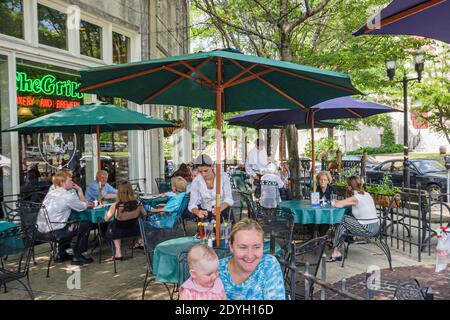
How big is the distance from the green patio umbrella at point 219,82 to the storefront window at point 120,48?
617 centimetres

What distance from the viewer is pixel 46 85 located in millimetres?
8570

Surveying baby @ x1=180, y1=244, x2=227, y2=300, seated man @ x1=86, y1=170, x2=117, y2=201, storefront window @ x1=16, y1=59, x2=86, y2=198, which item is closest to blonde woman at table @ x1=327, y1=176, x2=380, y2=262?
baby @ x1=180, y1=244, x2=227, y2=300

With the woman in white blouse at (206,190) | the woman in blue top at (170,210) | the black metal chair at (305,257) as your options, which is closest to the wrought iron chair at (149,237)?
the woman in blue top at (170,210)

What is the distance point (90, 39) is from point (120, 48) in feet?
4.57

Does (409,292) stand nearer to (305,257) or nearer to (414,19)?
(305,257)

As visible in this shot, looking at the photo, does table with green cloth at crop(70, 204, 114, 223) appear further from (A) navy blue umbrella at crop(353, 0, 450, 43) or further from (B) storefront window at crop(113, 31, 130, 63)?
(B) storefront window at crop(113, 31, 130, 63)

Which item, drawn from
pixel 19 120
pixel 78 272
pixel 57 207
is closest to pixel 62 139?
pixel 19 120

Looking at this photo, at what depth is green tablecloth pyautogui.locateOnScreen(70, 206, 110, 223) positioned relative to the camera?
21.4 ft

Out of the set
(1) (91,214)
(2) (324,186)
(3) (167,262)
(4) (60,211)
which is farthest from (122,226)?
(2) (324,186)

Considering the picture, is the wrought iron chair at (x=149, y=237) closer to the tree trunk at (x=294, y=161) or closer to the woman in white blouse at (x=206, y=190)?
the woman in white blouse at (x=206, y=190)

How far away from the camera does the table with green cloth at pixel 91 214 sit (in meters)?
6.52

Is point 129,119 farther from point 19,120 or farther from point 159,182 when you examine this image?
point 159,182

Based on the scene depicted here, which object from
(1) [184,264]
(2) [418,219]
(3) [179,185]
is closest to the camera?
(1) [184,264]
